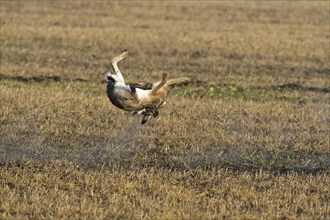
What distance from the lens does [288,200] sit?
26.1ft

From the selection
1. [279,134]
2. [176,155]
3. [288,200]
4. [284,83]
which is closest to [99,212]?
[288,200]

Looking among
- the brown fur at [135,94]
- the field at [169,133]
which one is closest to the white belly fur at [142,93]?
the brown fur at [135,94]

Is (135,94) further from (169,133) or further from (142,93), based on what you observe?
(169,133)

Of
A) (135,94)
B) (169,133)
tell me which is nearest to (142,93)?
(135,94)

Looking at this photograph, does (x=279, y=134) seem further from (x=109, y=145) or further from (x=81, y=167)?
(x=81, y=167)

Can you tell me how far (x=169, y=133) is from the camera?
11.4 meters

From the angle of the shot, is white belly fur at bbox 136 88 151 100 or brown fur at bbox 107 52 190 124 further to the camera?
white belly fur at bbox 136 88 151 100

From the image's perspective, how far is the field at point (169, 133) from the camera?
7719 millimetres

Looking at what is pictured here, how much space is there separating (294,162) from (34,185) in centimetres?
360

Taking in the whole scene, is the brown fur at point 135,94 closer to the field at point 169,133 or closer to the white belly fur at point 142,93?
the white belly fur at point 142,93

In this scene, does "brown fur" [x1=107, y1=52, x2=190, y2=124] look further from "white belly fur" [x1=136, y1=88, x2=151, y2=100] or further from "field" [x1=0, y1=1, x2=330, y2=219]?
"field" [x1=0, y1=1, x2=330, y2=219]

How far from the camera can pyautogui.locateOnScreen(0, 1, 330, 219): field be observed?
7719 mm

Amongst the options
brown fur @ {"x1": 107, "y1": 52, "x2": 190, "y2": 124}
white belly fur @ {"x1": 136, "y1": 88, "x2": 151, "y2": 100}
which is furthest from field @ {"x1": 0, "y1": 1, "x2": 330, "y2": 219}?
white belly fur @ {"x1": 136, "y1": 88, "x2": 151, "y2": 100}

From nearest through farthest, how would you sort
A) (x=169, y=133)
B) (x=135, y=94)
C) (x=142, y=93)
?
(x=135, y=94) → (x=142, y=93) → (x=169, y=133)
